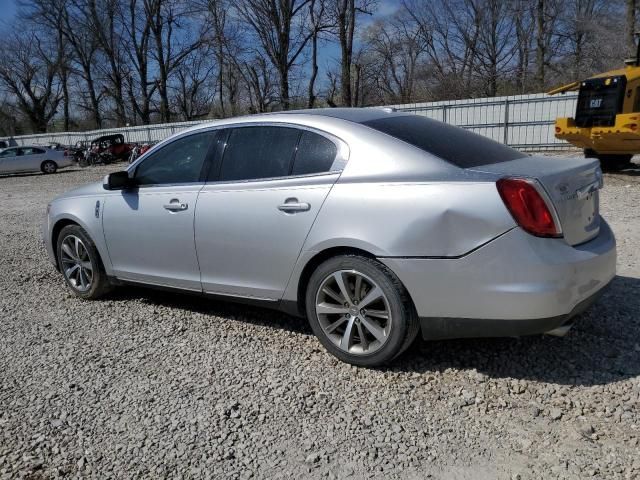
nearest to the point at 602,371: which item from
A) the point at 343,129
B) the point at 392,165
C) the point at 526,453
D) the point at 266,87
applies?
the point at 526,453

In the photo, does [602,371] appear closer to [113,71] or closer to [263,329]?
[263,329]

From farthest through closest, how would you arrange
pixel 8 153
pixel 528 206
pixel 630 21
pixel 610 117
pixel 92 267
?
pixel 8 153
pixel 630 21
pixel 610 117
pixel 92 267
pixel 528 206

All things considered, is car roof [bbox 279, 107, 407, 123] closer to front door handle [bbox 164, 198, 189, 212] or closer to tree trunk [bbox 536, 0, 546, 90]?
front door handle [bbox 164, 198, 189, 212]

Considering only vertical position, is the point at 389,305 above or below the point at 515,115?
above

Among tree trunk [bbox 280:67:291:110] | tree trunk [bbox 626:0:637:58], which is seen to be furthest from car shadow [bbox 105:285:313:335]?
tree trunk [bbox 280:67:291:110]

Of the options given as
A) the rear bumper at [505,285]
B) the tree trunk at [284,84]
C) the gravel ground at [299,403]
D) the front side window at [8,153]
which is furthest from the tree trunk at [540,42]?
the rear bumper at [505,285]

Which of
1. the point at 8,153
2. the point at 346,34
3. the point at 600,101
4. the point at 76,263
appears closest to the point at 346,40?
the point at 346,34

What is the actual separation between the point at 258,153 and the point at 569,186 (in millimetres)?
1962

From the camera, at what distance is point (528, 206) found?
2701 millimetres

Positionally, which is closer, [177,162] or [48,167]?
[177,162]

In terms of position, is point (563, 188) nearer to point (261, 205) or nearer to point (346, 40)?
point (261, 205)

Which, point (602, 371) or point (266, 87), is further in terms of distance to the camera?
point (266, 87)

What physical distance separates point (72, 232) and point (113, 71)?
48.2 metres

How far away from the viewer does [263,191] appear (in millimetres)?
3480
